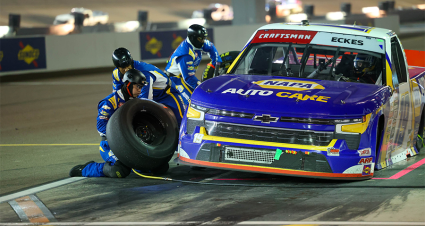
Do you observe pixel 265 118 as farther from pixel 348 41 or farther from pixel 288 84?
pixel 348 41

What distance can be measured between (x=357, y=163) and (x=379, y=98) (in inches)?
31.8

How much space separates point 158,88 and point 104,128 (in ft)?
3.03

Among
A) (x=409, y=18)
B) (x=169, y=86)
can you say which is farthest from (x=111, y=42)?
(x=409, y=18)

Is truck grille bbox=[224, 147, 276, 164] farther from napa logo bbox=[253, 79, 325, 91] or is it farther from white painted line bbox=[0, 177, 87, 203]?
white painted line bbox=[0, 177, 87, 203]

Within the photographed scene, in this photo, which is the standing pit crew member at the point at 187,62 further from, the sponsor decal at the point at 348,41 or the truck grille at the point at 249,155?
the truck grille at the point at 249,155

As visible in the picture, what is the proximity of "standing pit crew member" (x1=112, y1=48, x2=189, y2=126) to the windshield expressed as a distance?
36.0 inches

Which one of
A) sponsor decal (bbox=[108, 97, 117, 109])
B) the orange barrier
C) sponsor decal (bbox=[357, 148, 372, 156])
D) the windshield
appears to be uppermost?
the windshield

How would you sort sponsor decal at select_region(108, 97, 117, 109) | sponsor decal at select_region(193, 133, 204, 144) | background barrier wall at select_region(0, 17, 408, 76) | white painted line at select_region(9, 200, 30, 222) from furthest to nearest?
background barrier wall at select_region(0, 17, 408, 76)
sponsor decal at select_region(108, 97, 117, 109)
sponsor decal at select_region(193, 133, 204, 144)
white painted line at select_region(9, 200, 30, 222)

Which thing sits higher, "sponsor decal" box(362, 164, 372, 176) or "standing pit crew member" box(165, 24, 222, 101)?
"standing pit crew member" box(165, 24, 222, 101)

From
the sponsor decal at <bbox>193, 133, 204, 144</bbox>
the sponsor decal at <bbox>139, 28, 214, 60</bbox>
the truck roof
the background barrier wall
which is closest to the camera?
the sponsor decal at <bbox>193, 133, 204, 144</bbox>

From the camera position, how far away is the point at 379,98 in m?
6.35

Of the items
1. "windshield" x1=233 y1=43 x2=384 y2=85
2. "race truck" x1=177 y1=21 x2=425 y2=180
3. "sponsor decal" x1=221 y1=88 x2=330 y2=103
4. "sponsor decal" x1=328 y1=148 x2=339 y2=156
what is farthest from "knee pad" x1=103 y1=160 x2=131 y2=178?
"sponsor decal" x1=328 y1=148 x2=339 y2=156

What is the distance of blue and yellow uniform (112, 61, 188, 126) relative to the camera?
7.59 meters

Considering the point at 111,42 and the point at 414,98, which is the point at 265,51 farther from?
the point at 111,42
